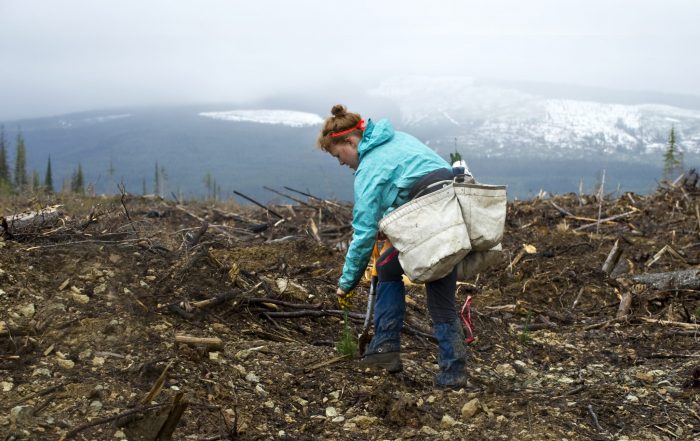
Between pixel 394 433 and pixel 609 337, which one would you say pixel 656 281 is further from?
pixel 394 433

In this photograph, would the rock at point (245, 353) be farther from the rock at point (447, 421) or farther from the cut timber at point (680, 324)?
the cut timber at point (680, 324)

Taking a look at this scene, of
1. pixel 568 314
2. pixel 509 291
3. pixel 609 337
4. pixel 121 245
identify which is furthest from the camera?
pixel 509 291

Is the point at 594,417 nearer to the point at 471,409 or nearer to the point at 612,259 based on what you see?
the point at 471,409

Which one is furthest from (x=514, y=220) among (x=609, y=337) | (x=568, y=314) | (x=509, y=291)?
(x=609, y=337)

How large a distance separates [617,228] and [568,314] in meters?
3.75

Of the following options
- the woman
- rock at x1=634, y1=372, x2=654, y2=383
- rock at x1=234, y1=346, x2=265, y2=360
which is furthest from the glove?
rock at x1=634, y1=372, x2=654, y2=383

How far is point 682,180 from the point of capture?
488 inches

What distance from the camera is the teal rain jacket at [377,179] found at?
14.1 ft

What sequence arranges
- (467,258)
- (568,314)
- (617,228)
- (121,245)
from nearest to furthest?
(467,258) < (121,245) < (568,314) < (617,228)

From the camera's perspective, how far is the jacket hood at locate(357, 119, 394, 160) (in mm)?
4395

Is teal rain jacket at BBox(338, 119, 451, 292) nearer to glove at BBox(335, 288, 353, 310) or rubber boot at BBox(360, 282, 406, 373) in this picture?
glove at BBox(335, 288, 353, 310)

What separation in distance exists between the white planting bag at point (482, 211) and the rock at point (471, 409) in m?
0.93

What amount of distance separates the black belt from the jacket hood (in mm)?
344

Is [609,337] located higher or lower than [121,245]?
lower
